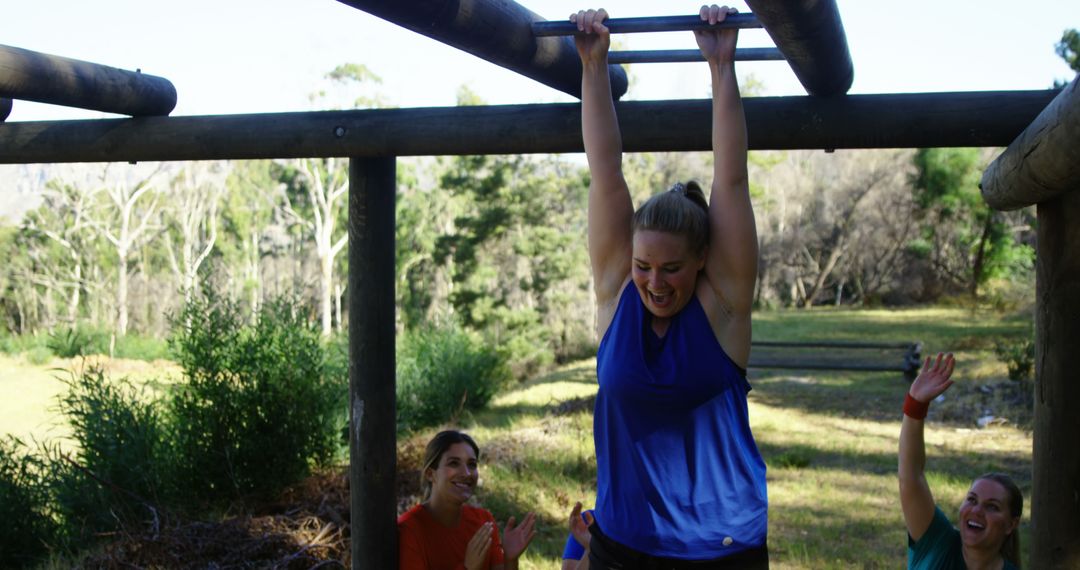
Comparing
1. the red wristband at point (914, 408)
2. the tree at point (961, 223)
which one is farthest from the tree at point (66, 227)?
the red wristband at point (914, 408)

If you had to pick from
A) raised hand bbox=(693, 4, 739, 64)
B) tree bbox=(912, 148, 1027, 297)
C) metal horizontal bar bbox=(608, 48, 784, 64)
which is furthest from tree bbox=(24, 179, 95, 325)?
raised hand bbox=(693, 4, 739, 64)

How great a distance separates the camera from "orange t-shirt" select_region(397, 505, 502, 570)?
315 centimetres

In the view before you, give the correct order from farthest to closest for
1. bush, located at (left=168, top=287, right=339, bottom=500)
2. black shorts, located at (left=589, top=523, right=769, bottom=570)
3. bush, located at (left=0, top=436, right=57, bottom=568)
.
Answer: bush, located at (left=0, top=436, right=57, bottom=568)
bush, located at (left=168, top=287, right=339, bottom=500)
black shorts, located at (left=589, top=523, right=769, bottom=570)

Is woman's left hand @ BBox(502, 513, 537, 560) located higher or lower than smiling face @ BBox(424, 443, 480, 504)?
lower

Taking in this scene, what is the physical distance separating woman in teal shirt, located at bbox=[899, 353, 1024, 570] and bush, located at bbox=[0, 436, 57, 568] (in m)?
6.13

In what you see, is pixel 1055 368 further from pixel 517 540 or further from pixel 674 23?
pixel 517 540

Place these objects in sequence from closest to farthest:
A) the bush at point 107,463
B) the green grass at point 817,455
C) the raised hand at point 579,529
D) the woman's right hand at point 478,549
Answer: the raised hand at point 579,529 → the woman's right hand at point 478,549 → the green grass at point 817,455 → the bush at point 107,463

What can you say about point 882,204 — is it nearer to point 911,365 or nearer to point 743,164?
point 911,365

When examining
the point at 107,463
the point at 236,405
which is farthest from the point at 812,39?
the point at 107,463

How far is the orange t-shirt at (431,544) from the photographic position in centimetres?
315

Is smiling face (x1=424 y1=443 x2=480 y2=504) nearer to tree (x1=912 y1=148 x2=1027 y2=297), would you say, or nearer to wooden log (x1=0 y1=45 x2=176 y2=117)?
wooden log (x1=0 y1=45 x2=176 y2=117)

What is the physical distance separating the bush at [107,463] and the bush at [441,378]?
4864 millimetres

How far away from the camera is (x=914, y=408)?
2572 mm

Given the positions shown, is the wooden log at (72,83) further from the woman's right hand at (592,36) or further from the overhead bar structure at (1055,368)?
the overhead bar structure at (1055,368)
